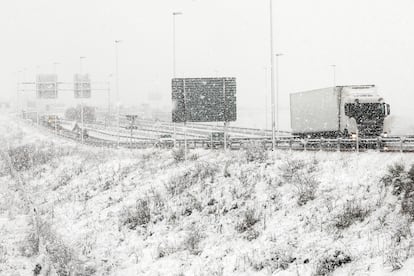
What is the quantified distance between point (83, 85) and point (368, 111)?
37.7 meters

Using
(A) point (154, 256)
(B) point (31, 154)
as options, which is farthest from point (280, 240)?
(B) point (31, 154)

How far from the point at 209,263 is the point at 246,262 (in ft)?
4.86

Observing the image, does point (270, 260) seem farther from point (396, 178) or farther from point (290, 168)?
point (290, 168)

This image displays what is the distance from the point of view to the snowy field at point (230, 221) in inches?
580

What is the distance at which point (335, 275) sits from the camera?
44.1 feet

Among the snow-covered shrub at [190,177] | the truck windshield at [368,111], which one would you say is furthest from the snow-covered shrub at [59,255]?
the truck windshield at [368,111]

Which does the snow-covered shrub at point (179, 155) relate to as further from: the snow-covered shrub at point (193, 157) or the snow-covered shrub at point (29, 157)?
the snow-covered shrub at point (29, 157)

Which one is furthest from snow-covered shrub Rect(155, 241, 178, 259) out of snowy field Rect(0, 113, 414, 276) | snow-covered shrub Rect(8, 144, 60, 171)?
snow-covered shrub Rect(8, 144, 60, 171)

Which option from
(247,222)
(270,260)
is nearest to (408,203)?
(270,260)

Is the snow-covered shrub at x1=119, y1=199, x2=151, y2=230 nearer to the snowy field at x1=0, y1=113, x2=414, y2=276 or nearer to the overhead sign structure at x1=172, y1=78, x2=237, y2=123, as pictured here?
the snowy field at x1=0, y1=113, x2=414, y2=276

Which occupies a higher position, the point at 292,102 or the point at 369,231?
the point at 292,102

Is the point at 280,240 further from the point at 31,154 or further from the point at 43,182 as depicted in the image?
the point at 31,154

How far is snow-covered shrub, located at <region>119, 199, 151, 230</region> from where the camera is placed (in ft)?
74.3

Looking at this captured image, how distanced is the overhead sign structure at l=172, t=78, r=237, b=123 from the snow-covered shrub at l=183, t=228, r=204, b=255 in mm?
13274
